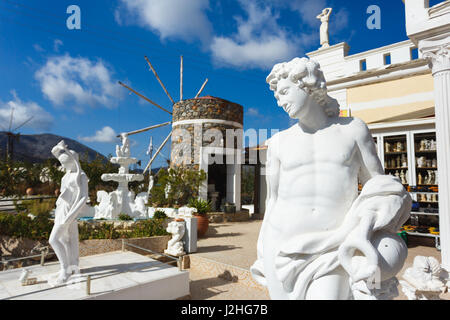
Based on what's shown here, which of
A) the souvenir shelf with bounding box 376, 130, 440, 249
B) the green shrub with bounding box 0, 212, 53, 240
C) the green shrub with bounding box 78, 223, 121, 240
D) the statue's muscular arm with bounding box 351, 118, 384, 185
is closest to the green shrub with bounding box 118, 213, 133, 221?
the green shrub with bounding box 78, 223, 121, 240

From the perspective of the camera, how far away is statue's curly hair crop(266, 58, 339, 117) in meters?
1.59

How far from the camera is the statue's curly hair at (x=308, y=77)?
159cm

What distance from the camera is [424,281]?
8.05ft

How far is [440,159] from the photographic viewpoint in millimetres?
3955

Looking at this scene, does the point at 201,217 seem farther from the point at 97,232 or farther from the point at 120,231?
the point at 97,232

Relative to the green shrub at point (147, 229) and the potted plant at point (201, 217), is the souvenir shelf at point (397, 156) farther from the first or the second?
the green shrub at point (147, 229)

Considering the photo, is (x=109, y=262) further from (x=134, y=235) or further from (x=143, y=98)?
(x=143, y=98)

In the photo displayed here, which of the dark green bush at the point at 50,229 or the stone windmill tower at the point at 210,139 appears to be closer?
the dark green bush at the point at 50,229


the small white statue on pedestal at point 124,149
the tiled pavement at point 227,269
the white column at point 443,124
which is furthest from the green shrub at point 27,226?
the white column at point 443,124

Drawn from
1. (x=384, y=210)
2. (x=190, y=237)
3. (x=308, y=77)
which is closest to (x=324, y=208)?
(x=384, y=210)

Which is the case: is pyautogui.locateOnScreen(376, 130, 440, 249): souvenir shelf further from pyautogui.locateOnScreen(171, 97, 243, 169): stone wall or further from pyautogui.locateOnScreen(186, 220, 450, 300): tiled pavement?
pyautogui.locateOnScreen(171, 97, 243, 169): stone wall

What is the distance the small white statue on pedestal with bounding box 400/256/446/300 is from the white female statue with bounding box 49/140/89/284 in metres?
4.01

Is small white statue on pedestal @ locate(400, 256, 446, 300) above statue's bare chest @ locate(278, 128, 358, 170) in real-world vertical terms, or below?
below

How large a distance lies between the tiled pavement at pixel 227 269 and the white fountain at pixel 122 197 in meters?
2.80
